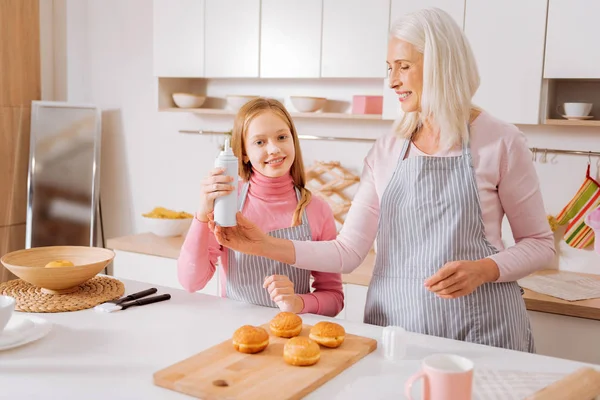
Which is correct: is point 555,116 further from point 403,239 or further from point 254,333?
point 254,333

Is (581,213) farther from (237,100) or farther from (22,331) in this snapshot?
(22,331)

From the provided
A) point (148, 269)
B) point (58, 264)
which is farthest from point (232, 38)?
point (58, 264)

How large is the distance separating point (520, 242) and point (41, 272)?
120cm

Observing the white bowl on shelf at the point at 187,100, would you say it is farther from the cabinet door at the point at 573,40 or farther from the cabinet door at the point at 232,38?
the cabinet door at the point at 573,40

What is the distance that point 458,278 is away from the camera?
1489 millimetres

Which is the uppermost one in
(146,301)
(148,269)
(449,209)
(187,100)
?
(187,100)

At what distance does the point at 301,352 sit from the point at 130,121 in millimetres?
2927

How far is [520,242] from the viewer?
1664 millimetres

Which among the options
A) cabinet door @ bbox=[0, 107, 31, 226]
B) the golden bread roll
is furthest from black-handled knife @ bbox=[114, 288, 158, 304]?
cabinet door @ bbox=[0, 107, 31, 226]

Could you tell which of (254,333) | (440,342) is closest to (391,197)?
(440,342)

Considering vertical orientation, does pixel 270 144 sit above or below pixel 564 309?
above

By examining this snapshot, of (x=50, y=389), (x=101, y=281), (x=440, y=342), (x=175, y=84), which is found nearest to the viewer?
(x=50, y=389)

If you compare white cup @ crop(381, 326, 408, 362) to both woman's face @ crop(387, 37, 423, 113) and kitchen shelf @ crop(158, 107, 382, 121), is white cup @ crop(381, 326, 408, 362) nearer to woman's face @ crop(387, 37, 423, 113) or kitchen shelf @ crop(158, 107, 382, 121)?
woman's face @ crop(387, 37, 423, 113)

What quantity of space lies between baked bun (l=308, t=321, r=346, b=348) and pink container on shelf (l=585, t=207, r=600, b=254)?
1.63 m
